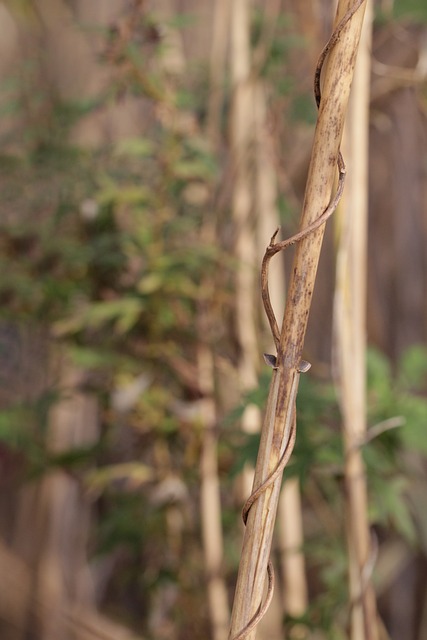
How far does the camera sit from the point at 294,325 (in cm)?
32

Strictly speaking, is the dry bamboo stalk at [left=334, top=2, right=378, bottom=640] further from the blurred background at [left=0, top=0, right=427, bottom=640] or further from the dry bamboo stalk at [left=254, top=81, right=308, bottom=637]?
the dry bamboo stalk at [left=254, top=81, right=308, bottom=637]

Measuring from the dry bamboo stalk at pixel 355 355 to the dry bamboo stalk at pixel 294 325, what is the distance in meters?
0.19

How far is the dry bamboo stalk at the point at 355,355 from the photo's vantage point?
0.52 m

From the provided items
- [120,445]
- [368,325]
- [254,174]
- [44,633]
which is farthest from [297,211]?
[44,633]

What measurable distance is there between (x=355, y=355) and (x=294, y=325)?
0.22 meters

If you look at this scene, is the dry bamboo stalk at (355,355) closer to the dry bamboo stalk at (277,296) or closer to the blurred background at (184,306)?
the blurred background at (184,306)

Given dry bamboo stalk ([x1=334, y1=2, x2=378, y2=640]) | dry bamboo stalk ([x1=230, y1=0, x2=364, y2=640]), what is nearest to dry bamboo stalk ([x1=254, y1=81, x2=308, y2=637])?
dry bamboo stalk ([x1=334, y1=2, x2=378, y2=640])

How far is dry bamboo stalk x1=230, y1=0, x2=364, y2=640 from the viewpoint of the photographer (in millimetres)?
314

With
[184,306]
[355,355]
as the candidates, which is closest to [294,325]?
[355,355]

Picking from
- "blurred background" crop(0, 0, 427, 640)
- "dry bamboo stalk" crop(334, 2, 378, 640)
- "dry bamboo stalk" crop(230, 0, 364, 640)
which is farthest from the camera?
"blurred background" crop(0, 0, 427, 640)

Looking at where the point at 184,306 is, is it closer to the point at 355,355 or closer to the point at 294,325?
the point at 355,355

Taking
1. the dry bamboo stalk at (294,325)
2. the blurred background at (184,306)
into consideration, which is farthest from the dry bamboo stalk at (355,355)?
the dry bamboo stalk at (294,325)

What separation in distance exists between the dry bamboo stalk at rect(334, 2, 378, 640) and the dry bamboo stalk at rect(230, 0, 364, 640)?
0.19m

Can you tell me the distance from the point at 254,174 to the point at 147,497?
0.37 meters
